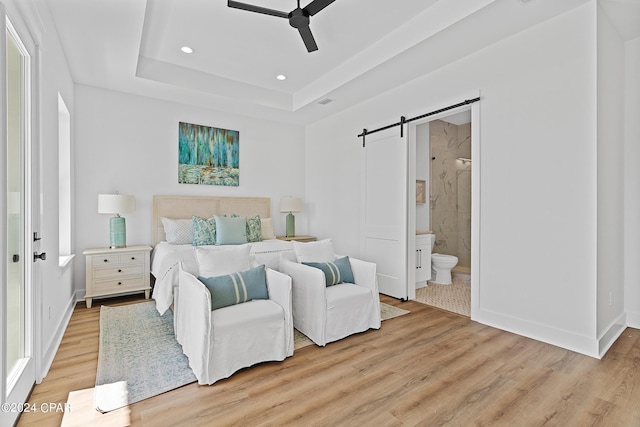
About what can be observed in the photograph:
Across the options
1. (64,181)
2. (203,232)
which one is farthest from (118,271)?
(64,181)

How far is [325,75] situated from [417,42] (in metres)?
1.56

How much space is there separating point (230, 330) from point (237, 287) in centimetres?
38

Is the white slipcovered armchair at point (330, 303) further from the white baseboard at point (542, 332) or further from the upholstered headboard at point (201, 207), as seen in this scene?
the upholstered headboard at point (201, 207)

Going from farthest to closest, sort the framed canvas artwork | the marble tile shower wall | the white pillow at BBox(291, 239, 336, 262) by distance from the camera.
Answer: the marble tile shower wall → the framed canvas artwork → the white pillow at BBox(291, 239, 336, 262)

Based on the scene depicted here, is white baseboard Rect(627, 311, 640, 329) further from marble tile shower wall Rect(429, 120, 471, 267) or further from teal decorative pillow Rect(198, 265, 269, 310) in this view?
teal decorative pillow Rect(198, 265, 269, 310)

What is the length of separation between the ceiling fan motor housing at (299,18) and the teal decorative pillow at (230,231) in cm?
265

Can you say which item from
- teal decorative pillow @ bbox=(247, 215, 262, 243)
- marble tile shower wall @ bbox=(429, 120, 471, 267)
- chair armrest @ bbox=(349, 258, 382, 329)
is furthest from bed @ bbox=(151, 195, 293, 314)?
marble tile shower wall @ bbox=(429, 120, 471, 267)

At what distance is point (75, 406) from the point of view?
6.32ft

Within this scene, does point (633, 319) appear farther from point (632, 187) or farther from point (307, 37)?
point (307, 37)

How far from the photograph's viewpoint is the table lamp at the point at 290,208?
5.51 metres

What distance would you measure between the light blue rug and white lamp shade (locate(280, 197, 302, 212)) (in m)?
2.55

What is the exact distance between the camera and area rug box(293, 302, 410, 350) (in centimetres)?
282

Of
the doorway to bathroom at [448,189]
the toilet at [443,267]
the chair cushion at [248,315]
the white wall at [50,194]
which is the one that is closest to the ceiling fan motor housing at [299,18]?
the white wall at [50,194]

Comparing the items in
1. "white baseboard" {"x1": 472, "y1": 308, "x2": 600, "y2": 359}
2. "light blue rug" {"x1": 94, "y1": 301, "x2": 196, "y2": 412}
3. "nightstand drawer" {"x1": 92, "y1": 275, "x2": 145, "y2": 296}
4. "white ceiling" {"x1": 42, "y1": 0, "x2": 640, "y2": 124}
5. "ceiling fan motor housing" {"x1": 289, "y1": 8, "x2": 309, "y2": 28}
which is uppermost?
"white ceiling" {"x1": 42, "y1": 0, "x2": 640, "y2": 124}
